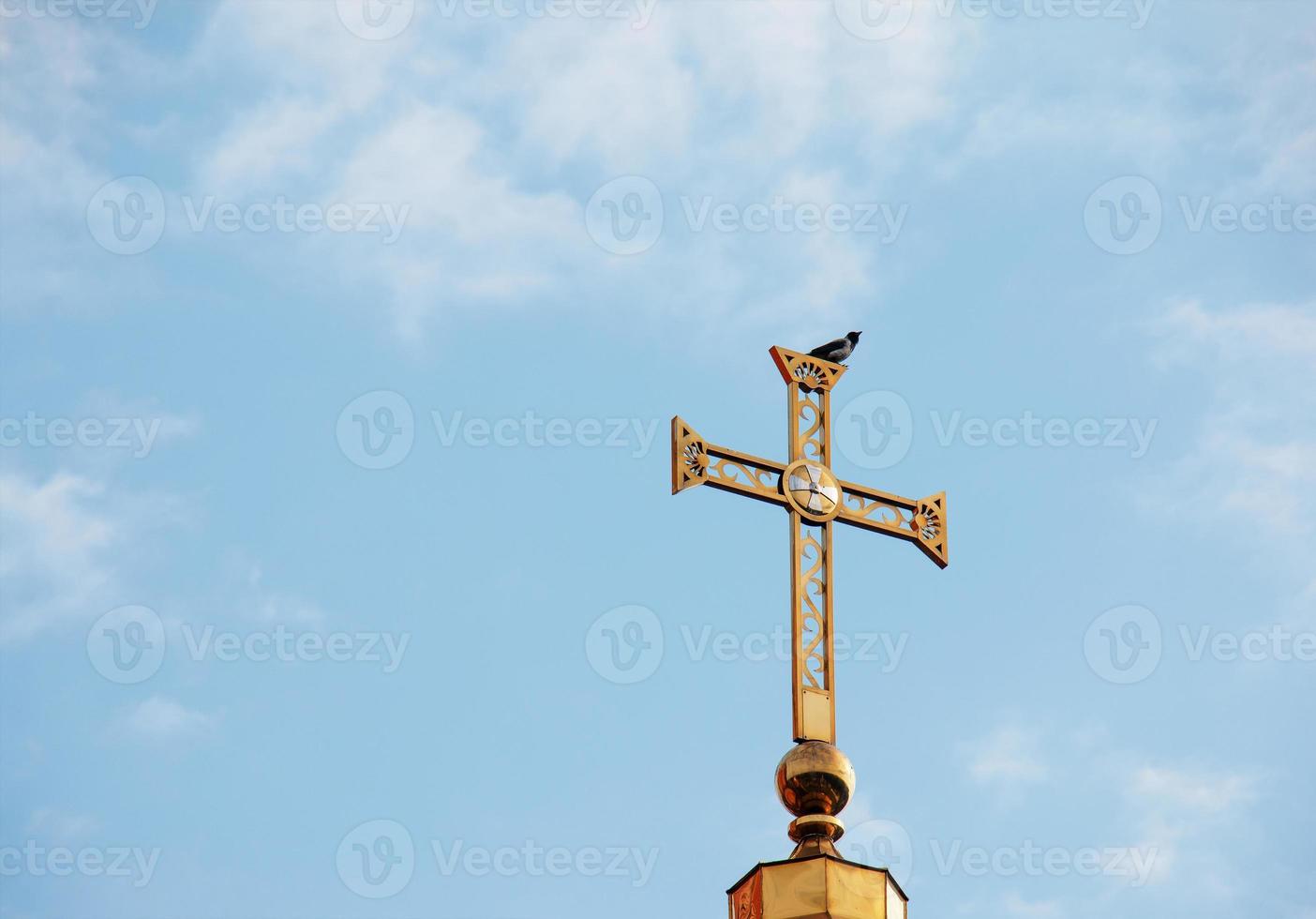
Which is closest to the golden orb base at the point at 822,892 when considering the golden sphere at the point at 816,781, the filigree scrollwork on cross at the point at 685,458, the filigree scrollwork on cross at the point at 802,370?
the golden sphere at the point at 816,781

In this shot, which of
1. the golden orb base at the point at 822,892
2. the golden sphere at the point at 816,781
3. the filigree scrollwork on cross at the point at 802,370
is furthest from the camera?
the filigree scrollwork on cross at the point at 802,370

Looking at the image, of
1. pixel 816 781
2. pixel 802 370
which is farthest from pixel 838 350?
pixel 816 781

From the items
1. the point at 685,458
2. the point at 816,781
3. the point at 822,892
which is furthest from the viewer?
the point at 685,458

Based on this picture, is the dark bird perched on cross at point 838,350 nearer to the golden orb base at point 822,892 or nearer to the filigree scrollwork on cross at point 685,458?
the filigree scrollwork on cross at point 685,458

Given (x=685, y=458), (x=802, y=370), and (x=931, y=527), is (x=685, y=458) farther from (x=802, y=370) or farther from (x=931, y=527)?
(x=931, y=527)

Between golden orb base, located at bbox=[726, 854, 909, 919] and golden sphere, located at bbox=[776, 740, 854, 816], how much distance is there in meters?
0.46

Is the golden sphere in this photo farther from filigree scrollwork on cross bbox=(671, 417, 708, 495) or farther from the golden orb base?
filigree scrollwork on cross bbox=(671, 417, 708, 495)

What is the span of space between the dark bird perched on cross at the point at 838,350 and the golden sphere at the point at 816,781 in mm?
3044

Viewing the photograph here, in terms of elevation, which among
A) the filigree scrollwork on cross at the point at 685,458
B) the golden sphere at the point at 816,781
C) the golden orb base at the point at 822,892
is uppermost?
the filigree scrollwork on cross at the point at 685,458

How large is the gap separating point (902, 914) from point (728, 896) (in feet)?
3.73

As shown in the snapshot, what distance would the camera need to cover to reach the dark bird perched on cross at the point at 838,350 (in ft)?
58.7

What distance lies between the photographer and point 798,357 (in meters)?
17.7

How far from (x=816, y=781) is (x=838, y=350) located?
338cm

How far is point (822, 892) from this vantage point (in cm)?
1555
